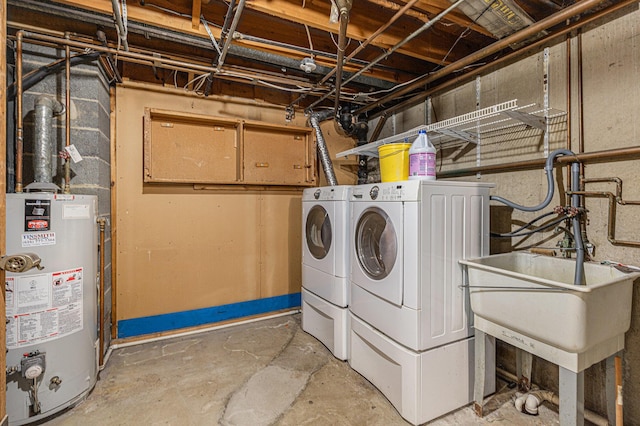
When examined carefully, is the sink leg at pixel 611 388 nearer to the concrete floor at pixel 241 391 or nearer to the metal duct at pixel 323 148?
the concrete floor at pixel 241 391

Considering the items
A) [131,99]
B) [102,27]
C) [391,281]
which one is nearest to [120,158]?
[131,99]

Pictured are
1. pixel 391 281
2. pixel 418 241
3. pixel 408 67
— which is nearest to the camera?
pixel 418 241

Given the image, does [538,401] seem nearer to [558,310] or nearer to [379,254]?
[558,310]

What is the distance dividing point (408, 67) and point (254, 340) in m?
2.82

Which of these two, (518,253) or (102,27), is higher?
(102,27)

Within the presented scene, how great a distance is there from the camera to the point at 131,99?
2.56m

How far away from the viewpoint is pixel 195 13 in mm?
1867

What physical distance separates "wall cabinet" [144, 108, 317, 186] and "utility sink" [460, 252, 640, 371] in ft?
6.77

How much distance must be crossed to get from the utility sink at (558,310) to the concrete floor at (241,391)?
59 centimetres

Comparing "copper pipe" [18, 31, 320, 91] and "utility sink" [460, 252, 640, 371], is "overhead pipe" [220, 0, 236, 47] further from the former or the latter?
"utility sink" [460, 252, 640, 371]

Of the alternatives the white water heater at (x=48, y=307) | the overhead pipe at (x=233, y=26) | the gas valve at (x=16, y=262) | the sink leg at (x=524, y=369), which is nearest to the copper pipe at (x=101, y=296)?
the white water heater at (x=48, y=307)

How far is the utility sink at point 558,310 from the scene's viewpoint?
4.03 ft

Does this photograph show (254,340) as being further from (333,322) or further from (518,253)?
(518,253)

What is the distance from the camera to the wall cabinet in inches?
104
